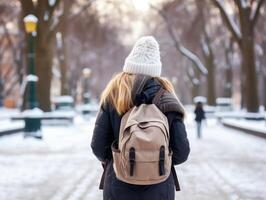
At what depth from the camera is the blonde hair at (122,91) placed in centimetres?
330

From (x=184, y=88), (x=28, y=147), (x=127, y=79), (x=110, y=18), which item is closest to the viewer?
(x=127, y=79)

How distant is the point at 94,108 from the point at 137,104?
45.9 meters

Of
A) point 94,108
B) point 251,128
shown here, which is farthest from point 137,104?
point 94,108

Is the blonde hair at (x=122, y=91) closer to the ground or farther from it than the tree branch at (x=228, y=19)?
closer to the ground

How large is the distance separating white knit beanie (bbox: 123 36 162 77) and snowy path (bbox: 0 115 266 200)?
5035mm

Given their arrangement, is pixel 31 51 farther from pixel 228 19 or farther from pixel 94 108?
pixel 94 108

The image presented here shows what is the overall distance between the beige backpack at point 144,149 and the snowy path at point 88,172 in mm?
5178

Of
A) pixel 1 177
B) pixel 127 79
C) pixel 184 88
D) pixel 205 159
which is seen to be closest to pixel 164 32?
pixel 184 88

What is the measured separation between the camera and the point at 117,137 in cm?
338

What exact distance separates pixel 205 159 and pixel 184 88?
6903cm

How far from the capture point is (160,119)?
316 centimetres

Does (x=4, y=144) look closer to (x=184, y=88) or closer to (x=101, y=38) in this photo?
(x=101, y=38)

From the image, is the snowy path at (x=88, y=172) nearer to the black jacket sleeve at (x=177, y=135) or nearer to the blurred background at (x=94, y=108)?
the blurred background at (x=94, y=108)

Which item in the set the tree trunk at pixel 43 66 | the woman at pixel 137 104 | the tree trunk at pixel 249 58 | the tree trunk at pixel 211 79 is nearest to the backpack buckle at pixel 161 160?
the woman at pixel 137 104
